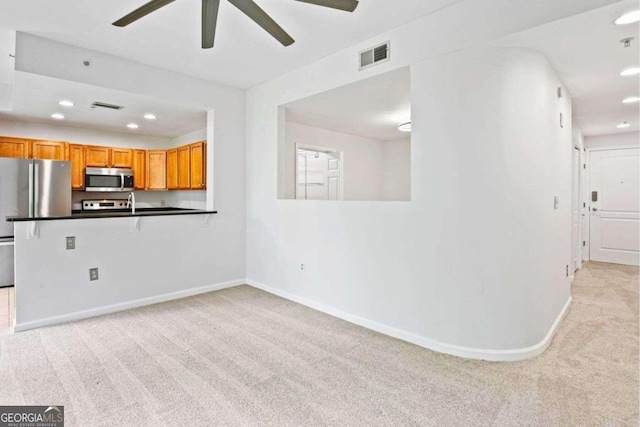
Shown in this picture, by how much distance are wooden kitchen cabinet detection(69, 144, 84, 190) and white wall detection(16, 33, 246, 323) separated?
2.55 m

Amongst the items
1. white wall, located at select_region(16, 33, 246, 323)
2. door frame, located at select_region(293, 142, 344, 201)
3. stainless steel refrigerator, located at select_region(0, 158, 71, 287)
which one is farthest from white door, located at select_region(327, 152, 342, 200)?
stainless steel refrigerator, located at select_region(0, 158, 71, 287)

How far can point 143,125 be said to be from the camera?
5.58 meters

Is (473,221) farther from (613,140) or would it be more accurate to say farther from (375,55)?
(613,140)

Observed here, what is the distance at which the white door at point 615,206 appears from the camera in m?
6.07

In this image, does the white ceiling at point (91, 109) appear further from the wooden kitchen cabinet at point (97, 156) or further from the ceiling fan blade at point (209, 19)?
the ceiling fan blade at point (209, 19)

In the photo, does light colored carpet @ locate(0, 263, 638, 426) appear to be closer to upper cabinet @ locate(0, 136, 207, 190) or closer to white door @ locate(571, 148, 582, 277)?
white door @ locate(571, 148, 582, 277)

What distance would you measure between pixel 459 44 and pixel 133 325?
3873mm

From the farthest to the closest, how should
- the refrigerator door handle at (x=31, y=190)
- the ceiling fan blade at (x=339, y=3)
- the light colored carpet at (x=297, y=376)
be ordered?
the refrigerator door handle at (x=31, y=190) < the ceiling fan blade at (x=339, y=3) < the light colored carpet at (x=297, y=376)

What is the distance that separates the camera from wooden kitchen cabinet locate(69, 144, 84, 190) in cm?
551

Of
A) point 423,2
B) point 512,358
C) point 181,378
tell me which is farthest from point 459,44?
point 181,378

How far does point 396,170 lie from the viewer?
6.95 meters

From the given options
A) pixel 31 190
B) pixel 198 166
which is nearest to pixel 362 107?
pixel 198 166

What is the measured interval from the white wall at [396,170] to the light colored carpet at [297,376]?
12.6 ft

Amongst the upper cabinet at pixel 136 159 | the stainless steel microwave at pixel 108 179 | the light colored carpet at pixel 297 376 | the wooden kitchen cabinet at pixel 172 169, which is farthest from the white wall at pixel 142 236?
the stainless steel microwave at pixel 108 179
